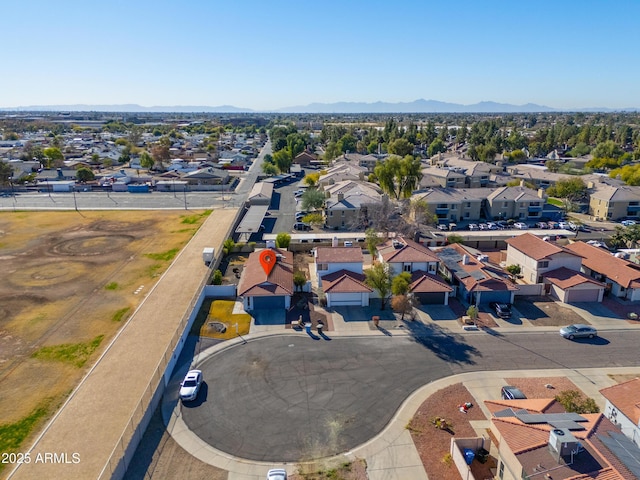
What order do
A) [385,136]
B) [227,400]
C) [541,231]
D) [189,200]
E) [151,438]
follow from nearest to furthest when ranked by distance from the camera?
[151,438], [227,400], [541,231], [189,200], [385,136]

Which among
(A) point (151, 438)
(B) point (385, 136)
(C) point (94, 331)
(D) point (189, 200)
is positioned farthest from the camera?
(B) point (385, 136)

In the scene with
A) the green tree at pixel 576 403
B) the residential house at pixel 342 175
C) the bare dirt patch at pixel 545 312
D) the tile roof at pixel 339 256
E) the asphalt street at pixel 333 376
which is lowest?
the asphalt street at pixel 333 376

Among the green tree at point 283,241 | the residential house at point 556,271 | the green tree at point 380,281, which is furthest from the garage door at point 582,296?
the green tree at point 283,241

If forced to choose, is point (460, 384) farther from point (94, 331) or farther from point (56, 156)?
point (56, 156)

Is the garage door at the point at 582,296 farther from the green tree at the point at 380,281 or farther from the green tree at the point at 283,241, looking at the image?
the green tree at the point at 283,241

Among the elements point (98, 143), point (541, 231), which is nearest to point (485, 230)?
point (541, 231)
